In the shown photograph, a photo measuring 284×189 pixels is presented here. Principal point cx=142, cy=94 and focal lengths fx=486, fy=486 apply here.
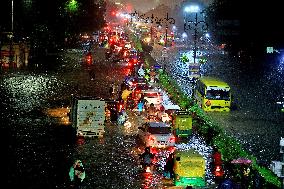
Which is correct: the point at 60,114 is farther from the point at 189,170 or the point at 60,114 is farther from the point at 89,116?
the point at 189,170

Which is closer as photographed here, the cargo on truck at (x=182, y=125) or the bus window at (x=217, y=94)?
the cargo on truck at (x=182, y=125)

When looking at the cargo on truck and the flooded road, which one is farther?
the cargo on truck

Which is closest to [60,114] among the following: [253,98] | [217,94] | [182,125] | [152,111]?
[152,111]

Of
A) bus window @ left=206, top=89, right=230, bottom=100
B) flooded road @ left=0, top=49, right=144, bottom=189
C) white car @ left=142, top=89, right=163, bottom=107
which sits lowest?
flooded road @ left=0, top=49, right=144, bottom=189

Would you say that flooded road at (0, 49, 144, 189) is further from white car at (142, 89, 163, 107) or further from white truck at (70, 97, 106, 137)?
white car at (142, 89, 163, 107)

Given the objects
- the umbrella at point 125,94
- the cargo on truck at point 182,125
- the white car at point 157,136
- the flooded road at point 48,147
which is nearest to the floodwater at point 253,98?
the cargo on truck at point 182,125

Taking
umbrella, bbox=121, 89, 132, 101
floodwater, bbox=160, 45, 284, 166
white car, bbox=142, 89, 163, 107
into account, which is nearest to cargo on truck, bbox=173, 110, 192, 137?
→ floodwater, bbox=160, 45, 284, 166

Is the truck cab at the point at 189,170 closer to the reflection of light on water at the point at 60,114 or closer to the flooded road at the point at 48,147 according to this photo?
the flooded road at the point at 48,147
